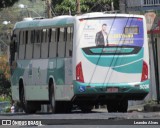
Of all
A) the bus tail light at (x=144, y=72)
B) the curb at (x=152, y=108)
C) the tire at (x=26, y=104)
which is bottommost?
the curb at (x=152, y=108)

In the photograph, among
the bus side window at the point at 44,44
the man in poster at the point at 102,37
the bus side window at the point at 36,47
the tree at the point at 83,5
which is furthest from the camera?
the tree at the point at 83,5

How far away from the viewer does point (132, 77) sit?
1020 inches

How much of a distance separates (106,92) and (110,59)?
3.79 feet

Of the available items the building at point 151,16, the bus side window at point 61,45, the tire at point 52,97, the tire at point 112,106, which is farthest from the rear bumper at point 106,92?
the building at point 151,16

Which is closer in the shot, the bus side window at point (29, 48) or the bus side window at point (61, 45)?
the bus side window at point (61, 45)

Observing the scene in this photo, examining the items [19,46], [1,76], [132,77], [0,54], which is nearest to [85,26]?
[132,77]

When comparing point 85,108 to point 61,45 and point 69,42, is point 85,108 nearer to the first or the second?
point 61,45

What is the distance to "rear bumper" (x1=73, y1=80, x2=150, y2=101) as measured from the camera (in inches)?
1002

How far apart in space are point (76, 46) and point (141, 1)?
1201 cm

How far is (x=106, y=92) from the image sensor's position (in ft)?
84.0

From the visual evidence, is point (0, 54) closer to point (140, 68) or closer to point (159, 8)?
point (159, 8)

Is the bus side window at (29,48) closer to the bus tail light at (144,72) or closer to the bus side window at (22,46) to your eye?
the bus side window at (22,46)

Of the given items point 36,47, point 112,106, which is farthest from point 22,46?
point 112,106

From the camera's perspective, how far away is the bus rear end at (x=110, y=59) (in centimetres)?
2548
